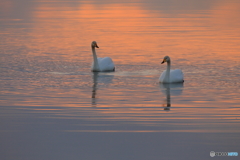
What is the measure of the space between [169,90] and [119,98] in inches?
73.2

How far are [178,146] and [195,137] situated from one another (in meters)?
0.59

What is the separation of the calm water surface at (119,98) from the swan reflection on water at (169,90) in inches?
1.0

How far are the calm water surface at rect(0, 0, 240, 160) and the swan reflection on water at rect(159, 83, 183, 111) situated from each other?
0.03 meters

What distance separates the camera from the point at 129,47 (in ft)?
79.5

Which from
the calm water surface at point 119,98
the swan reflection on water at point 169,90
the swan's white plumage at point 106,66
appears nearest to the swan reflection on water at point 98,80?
the calm water surface at point 119,98

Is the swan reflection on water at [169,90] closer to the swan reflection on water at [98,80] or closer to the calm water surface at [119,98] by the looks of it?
the calm water surface at [119,98]

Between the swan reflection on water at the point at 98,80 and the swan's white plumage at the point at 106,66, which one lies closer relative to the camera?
the swan reflection on water at the point at 98,80

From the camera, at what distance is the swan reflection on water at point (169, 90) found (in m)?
13.2

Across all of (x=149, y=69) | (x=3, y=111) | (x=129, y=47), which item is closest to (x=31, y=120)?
(x=3, y=111)

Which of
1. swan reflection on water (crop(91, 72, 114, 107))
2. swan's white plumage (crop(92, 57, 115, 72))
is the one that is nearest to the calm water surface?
swan reflection on water (crop(91, 72, 114, 107))

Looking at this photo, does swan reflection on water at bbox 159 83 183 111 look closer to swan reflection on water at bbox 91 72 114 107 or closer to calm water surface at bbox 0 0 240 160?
calm water surface at bbox 0 0 240 160

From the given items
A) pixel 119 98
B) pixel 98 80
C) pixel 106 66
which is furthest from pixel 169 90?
pixel 106 66

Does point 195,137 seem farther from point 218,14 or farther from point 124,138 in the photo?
point 218,14

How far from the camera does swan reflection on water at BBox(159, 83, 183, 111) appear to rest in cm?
1324
